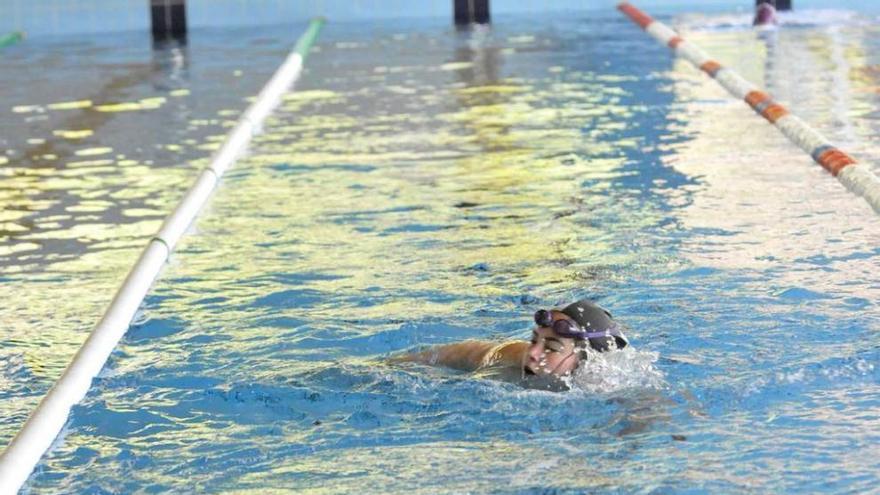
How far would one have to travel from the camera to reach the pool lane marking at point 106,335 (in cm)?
378

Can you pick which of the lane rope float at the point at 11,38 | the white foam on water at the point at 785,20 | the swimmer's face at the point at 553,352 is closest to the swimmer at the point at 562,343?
the swimmer's face at the point at 553,352

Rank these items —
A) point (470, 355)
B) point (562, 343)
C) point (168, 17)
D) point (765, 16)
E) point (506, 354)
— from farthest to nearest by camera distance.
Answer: point (168, 17) → point (765, 16) → point (470, 355) → point (506, 354) → point (562, 343)

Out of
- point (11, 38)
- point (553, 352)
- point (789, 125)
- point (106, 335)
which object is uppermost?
point (553, 352)

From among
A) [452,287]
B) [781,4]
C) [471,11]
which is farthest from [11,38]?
[452,287]

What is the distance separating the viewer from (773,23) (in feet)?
49.3

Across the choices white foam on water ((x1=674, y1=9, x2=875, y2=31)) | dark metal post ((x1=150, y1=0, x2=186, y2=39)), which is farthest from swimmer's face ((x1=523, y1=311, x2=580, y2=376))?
dark metal post ((x1=150, y1=0, x2=186, y2=39))

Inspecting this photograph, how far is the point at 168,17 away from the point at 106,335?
1247 centimetres

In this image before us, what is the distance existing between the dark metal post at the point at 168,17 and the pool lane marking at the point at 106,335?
7870 millimetres

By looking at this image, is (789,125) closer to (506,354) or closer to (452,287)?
(452,287)

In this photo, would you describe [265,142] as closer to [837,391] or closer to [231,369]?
[231,369]

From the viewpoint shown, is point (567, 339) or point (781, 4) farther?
point (781, 4)

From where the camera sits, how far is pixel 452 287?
5477 millimetres

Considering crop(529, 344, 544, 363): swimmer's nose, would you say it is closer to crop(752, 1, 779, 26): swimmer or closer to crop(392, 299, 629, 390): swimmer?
crop(392, 299, 629, 390): swimmer

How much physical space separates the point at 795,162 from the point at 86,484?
4.84 metres
